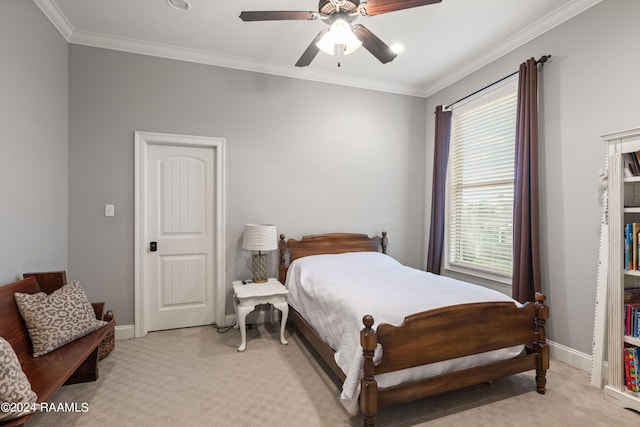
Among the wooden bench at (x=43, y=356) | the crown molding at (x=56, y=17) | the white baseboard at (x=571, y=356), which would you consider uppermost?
the crown molding at (x=56, y=17)

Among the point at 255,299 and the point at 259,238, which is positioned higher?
the point at 259,238

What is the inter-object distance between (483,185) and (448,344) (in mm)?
2190

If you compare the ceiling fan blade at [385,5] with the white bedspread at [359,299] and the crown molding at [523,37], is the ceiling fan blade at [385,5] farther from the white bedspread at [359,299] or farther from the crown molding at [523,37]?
the white bedspread at [359,299]

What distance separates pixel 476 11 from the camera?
263 cm

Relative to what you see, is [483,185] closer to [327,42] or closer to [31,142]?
[327,42]

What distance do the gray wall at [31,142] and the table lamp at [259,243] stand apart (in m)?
1.66

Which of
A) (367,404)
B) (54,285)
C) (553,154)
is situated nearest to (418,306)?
(367,404)

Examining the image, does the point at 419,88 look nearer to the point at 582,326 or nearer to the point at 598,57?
the point at 598,57

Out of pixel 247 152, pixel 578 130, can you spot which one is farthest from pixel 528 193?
pixel 247 152

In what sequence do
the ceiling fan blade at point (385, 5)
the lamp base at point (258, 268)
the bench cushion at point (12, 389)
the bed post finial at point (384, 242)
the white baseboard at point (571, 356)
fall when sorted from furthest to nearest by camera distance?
the bed post finial at point (384, 242)
the lamp base at point (258, 268)
the white baseboard at point (571, 356)
the ceiling fan blade at point (385, 5)
the bench cushion at point (12, 389)

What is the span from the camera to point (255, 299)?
2939 millimetres

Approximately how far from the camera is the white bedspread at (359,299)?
1.87 m

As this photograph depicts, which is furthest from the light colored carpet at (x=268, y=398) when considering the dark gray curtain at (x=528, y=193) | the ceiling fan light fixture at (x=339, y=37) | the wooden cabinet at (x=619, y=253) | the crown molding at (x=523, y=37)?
the crown molding at (x=523, y=37)

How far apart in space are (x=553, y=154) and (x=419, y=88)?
209 cm
